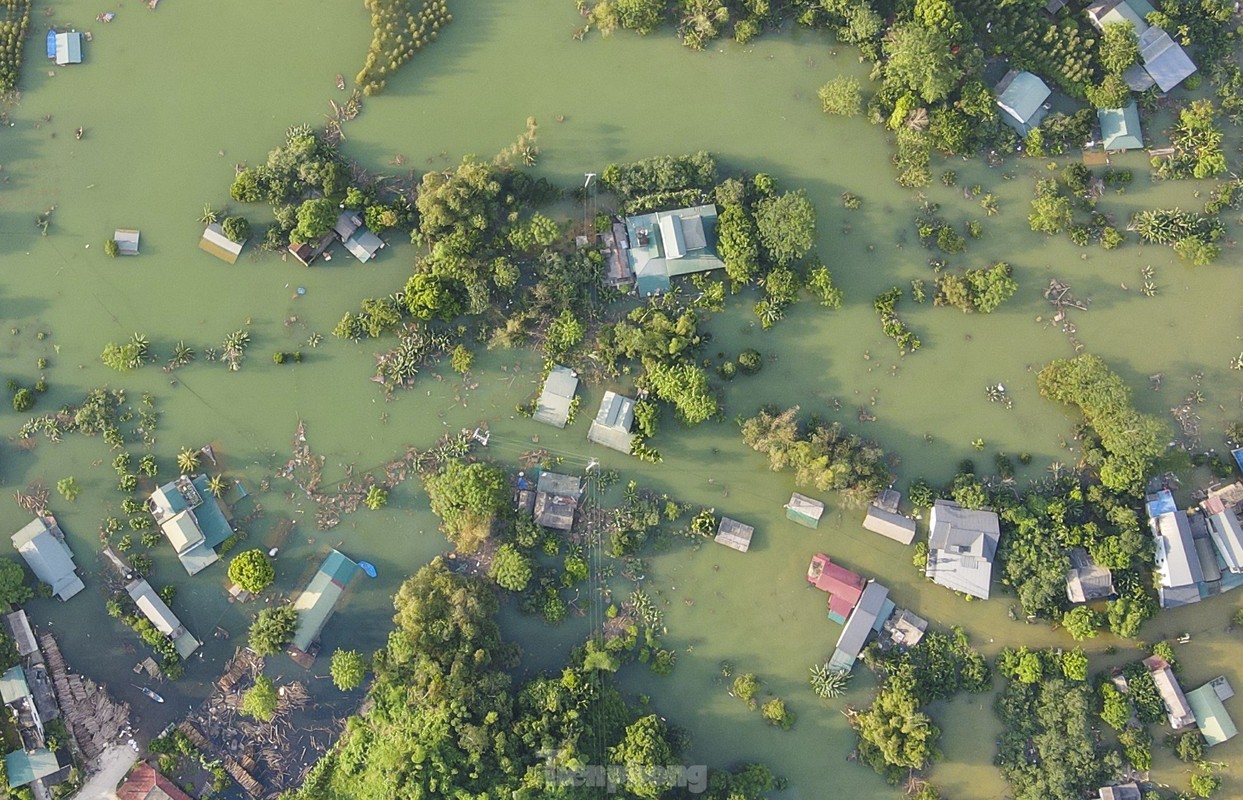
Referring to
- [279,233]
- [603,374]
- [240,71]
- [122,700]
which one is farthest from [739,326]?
[122,700]

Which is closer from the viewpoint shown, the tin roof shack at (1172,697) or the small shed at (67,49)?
the tin roof shack at (1172,697)

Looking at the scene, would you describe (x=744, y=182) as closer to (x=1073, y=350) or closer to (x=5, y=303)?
(x=1073, y=350)

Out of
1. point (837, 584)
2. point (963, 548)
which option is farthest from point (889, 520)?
point (837, 584)

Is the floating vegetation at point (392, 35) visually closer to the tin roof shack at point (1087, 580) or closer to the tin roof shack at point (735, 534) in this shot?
the tin roof shack at point (735, 534)

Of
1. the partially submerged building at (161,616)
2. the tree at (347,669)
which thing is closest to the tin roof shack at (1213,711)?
the tree at (347,669)

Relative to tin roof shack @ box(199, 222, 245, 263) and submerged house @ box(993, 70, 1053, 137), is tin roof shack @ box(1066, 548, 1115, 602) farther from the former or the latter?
tin roof shack @ box(199, 222, 245, 263)

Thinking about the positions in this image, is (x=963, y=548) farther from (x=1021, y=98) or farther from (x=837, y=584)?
(x=1021, y=98)

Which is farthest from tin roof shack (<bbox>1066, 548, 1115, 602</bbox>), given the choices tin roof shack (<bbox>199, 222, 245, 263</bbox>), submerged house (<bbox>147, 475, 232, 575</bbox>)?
tin roof shack (<bbox>199, 222, 245, 263</bbox>)

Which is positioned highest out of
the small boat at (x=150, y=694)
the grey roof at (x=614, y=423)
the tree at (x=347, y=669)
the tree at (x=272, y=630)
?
the grey roof at (x=614, y=423)
